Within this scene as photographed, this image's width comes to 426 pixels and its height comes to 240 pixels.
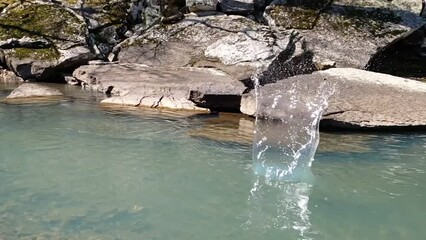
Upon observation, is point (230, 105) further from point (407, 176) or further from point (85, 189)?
point (85, 189)

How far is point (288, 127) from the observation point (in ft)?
23.7

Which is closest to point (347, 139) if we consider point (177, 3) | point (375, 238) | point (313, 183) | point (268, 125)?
point (268, 125)

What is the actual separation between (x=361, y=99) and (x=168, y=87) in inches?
149

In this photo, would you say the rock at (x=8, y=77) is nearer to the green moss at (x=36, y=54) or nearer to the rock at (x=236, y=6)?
the green moss at (x=36, y=54)

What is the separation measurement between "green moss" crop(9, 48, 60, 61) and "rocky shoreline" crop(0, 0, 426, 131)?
0.03 metres

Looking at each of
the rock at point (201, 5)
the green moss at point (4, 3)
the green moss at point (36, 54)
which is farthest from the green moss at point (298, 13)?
the green moss at point (4, 3)

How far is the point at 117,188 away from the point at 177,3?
967 centimetres

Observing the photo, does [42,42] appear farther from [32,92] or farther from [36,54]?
[32,92]

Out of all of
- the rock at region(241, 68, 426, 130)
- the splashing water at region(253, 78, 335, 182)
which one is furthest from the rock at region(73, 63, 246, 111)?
the splashing water at region(253, 78, 335, 182)

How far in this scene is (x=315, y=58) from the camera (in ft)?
36.5

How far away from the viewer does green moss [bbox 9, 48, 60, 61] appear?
37.9 ft

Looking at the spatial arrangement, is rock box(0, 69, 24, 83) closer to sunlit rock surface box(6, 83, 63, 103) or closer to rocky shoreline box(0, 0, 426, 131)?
rocky shoreline box(0, 0, 426, 131)

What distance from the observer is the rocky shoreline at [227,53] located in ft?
26.1

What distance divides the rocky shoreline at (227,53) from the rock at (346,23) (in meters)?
0.03
